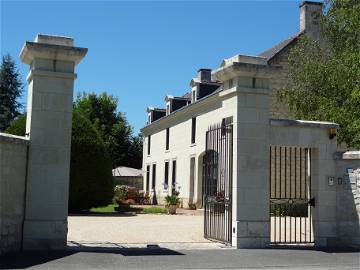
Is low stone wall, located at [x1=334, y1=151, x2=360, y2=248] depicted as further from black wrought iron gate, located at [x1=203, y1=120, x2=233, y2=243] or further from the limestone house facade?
the limestone house facade

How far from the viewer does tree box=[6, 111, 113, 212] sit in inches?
799

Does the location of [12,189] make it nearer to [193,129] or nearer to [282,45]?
[282,45]

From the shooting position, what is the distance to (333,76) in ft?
62.4

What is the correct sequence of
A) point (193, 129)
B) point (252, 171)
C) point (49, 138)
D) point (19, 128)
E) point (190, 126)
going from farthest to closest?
point (190, 126) < point (193, 129) < point (19, 128) < point (252, 171) < point (49, 138)

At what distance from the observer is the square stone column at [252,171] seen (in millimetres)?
10820

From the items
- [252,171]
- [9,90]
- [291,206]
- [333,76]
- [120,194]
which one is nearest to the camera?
[252,171]

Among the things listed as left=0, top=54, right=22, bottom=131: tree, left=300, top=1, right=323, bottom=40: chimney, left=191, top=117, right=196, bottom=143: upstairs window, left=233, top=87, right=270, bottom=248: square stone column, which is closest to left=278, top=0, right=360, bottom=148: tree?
left=300, top=1, right=323, bottom=40: chimney

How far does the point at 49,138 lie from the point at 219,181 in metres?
3.99

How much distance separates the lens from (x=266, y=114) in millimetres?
11188

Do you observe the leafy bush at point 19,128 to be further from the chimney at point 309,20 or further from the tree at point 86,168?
the chimney at point 309,20

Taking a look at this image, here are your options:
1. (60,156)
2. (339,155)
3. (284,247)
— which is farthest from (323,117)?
(60,156)

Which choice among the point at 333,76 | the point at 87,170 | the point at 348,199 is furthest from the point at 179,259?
the point at 333,76

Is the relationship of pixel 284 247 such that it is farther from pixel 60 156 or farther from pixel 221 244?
pixel 60 156

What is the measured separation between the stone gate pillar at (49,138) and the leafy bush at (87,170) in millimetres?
10395
